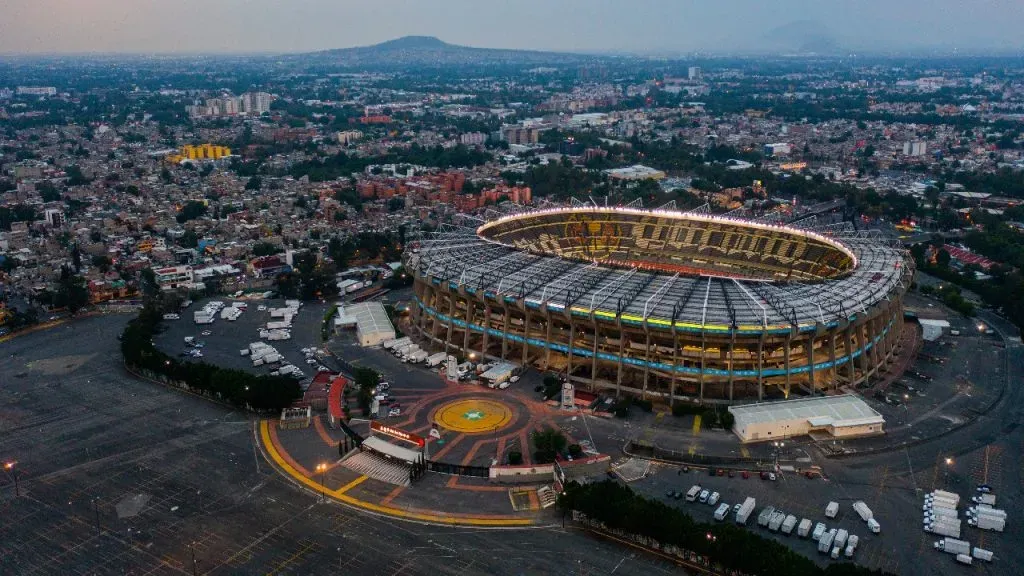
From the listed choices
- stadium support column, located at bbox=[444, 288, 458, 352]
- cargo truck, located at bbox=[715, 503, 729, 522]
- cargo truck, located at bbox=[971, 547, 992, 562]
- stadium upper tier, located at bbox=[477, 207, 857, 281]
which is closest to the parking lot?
stadium support column, located at bbox=[444, 288, 458, 352]

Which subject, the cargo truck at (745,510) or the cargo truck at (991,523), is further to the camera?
the cargo truck at (745,510)

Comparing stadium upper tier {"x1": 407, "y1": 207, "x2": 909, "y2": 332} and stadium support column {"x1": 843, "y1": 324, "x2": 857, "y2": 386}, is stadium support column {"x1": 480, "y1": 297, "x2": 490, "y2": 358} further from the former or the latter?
stadium support column {"x1": 843, "y1": 324, "x2": 857, "y2": 386}

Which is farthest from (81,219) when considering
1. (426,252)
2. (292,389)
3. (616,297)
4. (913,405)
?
(913,405)

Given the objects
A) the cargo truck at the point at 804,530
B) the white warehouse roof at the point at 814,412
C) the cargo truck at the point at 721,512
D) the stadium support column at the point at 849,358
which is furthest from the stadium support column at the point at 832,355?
the cargo truck at the point at 721,512

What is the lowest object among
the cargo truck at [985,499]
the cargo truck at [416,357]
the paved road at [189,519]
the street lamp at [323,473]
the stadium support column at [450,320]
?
the paved road at [189,519]

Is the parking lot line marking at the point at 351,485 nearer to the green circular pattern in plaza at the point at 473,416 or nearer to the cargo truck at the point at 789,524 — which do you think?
the green circular pattern in plaza at the point at 473,416

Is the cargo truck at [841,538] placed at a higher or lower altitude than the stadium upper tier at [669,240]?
lower

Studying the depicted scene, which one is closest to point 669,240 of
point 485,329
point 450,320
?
point 485,329
